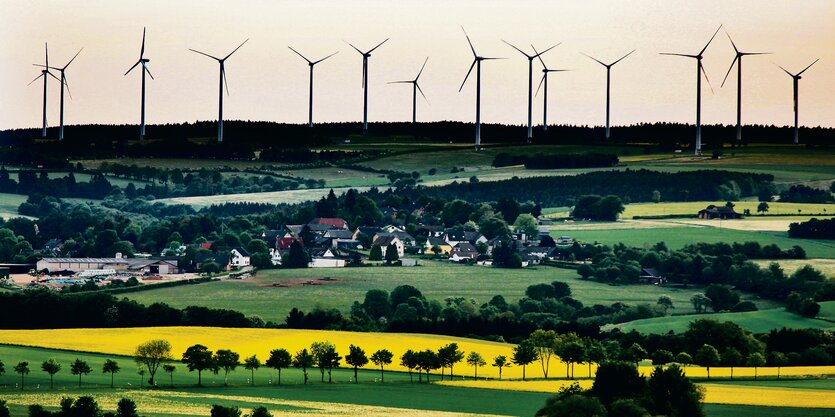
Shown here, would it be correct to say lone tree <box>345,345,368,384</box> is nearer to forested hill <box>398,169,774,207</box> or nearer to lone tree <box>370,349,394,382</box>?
lone tree <box>370,349,394,382</box>

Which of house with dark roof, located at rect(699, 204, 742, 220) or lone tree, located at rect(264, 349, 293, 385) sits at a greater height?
house with dark roof, located at rect(699, 204, 742, 220)

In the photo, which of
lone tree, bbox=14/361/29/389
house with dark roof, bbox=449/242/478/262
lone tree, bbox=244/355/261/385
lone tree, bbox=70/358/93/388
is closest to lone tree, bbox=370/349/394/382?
lone tree, bbox=244/355/261/385

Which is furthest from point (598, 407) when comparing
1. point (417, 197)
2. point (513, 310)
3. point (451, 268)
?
point (417, 197)

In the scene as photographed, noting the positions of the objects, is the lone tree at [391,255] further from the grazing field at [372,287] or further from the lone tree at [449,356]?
the lone tree at [449,356]

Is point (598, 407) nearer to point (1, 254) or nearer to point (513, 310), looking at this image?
point (513, 310)

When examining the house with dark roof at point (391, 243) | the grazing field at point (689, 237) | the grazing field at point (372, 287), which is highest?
the grazing field at point (689, 237)

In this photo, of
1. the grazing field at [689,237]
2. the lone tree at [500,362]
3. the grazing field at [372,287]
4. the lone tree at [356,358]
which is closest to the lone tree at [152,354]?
the lone tree at [356,358]

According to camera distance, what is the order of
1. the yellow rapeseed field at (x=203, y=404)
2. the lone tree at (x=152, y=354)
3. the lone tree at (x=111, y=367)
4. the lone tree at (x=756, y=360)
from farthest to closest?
the lone tree at (x=756, y=360) < the lone tree at (x=152, y=354) < the lone tree at (x=111, y=367) < the yellow rapeseed field at (x=203, y=404)
